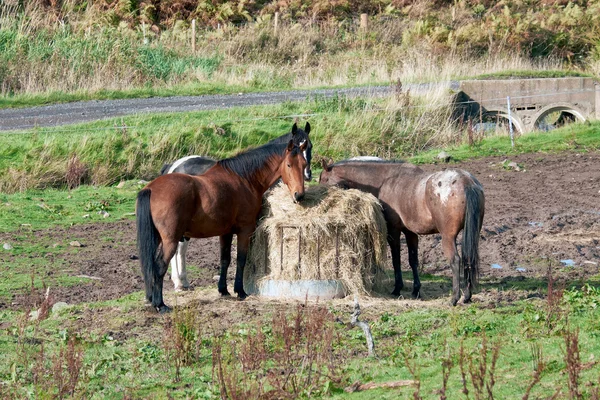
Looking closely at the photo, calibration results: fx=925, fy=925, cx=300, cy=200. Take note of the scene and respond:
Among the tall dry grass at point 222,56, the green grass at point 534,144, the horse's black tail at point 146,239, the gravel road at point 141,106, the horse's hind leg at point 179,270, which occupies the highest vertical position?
the tall dry grass at point 222,56

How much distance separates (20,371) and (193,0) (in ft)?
115

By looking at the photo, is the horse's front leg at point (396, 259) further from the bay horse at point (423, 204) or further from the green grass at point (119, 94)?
the green grass at point (119, 94)

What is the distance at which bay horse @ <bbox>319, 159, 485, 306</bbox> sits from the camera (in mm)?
10836

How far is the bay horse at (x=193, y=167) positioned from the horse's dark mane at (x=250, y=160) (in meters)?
0.07

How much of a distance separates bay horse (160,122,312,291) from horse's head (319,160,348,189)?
65 centimetres

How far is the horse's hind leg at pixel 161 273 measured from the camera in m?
10.6

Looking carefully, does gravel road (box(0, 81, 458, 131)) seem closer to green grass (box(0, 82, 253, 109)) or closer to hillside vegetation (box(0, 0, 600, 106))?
green grass (box(0, 82, 253, 109))

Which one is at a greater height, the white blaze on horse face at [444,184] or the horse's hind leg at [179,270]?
the white blaze on horse face at [444,184]

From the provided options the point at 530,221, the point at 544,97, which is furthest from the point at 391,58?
the point at 530,221

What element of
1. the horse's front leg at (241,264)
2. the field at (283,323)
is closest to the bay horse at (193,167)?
the field at (283,323)

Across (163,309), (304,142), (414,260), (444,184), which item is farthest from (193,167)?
(444,184)

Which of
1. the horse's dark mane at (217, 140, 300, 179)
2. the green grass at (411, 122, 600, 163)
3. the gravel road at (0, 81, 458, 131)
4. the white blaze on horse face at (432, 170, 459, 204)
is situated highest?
the gravel road at (0, 81, 458, 131)

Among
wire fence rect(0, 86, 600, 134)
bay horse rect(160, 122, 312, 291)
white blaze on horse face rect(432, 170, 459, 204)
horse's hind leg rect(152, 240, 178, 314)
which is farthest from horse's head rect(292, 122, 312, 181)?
wire fence rect(0, 86, 600, 134)

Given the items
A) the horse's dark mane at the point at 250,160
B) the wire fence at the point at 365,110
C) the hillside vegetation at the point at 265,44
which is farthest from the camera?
the hillside vegetation at the point at 265,44
